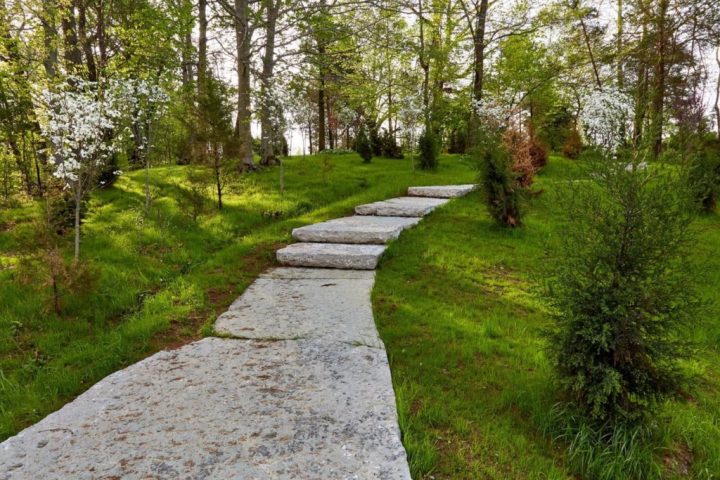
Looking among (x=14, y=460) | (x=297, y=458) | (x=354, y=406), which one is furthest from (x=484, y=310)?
(x=14, y=460)

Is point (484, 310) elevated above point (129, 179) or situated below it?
below

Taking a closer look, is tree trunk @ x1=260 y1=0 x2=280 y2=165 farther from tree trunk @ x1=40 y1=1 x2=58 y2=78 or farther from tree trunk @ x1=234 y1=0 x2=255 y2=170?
tree trunk @ x1=40 y1=1 x2=58 y2=78

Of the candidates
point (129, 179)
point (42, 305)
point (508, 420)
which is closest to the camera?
point (508, 420)

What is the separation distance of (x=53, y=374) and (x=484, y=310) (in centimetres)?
391

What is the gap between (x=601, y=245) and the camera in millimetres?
2432

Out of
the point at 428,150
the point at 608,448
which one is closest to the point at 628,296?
the point at 608,448

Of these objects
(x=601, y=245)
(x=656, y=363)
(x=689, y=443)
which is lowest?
(x=689, y=443)

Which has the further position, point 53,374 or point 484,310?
point 484,310

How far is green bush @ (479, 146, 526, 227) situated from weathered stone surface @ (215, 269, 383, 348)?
130 inches

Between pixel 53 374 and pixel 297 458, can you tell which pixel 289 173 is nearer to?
pixel 53 374

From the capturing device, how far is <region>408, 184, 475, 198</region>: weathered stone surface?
9775mm

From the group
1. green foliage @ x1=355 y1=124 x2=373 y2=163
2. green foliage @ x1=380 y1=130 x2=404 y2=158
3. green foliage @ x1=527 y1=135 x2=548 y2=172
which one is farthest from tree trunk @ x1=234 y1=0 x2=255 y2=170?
green foliage @ x1=527 y1=135 x2=548 y2=172

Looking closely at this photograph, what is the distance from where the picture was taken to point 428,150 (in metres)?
13.7

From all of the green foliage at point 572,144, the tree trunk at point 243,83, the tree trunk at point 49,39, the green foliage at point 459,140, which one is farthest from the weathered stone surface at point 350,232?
the green foliage at point 459,140
